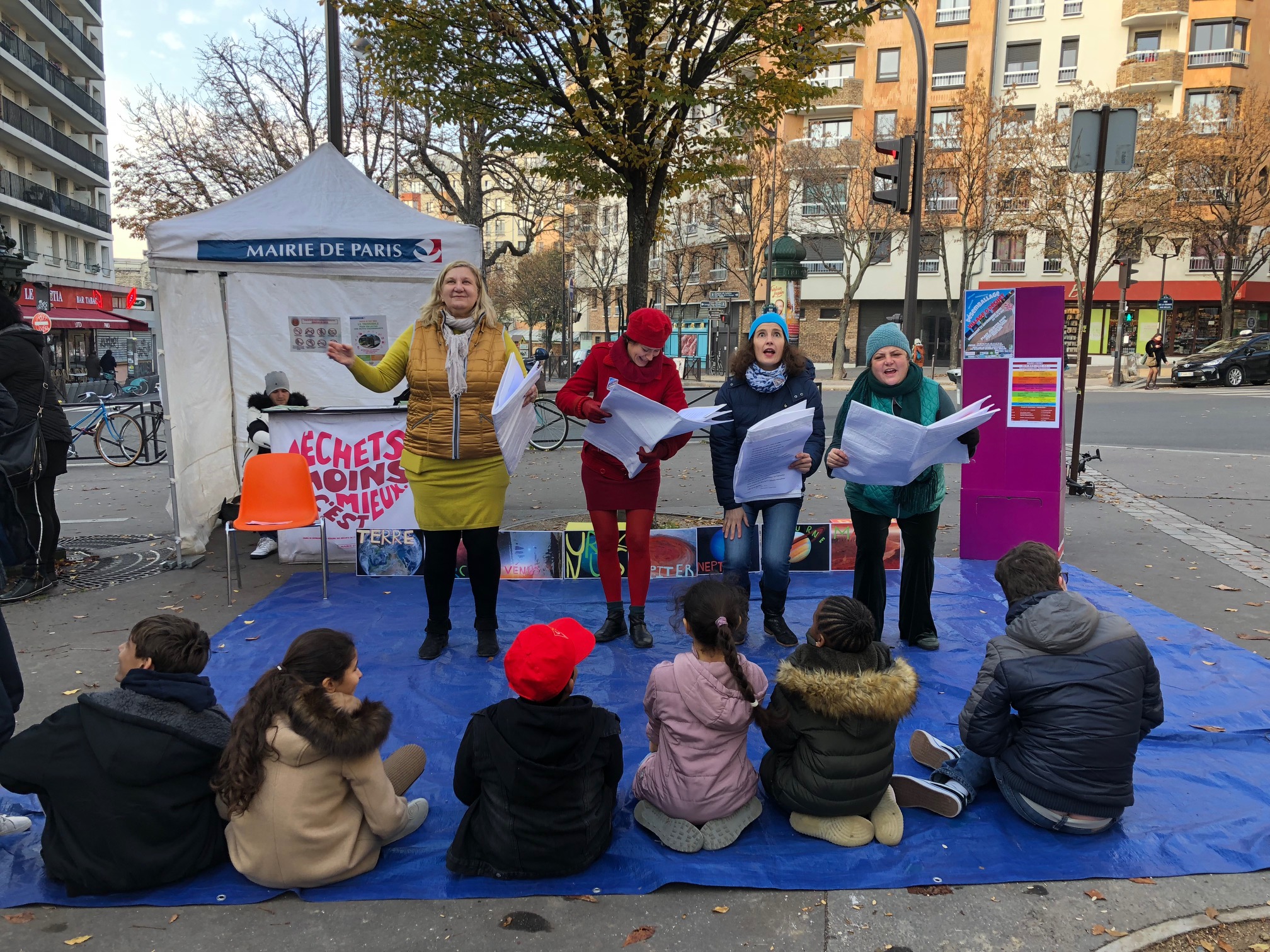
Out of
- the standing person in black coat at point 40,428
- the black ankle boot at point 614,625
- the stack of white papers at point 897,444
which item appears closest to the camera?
the stack of white papers at point 897,444

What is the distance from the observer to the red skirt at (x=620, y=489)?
466cm

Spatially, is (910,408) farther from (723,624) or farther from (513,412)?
(723,624)

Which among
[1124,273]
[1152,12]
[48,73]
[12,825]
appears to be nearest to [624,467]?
[12,825]

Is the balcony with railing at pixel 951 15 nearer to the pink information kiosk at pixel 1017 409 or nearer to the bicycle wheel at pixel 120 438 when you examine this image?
the bicycle wheel at pixel 120 438

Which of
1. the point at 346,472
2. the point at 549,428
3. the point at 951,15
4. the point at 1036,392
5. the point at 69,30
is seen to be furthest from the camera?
the point at 69,30

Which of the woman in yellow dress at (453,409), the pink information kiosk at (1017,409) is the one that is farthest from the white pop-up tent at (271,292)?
the pink information kiosk at (1017,409)

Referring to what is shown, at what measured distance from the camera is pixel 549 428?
14.4m

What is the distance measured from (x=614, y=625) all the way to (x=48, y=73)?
49277 mm

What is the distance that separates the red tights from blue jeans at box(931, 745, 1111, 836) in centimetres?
199

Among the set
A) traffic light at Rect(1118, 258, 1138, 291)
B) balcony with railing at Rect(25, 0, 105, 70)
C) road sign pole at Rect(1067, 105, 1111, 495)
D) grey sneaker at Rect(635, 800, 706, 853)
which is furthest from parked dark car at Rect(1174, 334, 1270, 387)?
balcony with railing at Rect(25, 0, 105, 70)

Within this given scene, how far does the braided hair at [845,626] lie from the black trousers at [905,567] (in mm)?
1864

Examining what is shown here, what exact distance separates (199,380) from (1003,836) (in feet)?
21.9

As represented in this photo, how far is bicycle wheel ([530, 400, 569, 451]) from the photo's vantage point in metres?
14.1

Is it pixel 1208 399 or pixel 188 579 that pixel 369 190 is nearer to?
pixel 188 579
